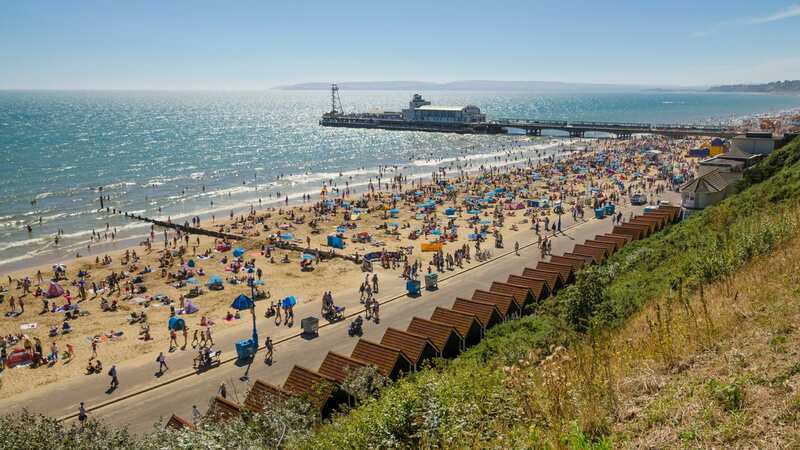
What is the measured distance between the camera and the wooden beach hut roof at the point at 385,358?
1548 cm

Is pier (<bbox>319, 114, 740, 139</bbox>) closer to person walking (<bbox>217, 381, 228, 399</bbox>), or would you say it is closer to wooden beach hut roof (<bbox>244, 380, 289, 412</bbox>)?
person walking (<bbox>217, 381, 228, 399</bbox>)

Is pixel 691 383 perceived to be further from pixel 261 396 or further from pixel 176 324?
pixel 176 324

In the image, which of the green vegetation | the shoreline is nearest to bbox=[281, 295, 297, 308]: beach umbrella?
the green vegetation

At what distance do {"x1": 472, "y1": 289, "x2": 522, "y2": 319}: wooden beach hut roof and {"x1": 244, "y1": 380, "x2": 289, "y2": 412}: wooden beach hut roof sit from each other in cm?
891

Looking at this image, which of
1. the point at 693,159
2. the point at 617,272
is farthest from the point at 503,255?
the point at 693,159

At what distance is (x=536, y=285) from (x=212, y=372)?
41.7ft

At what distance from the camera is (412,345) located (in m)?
16.7

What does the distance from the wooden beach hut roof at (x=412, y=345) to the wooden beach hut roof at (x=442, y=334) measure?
1.18 feet

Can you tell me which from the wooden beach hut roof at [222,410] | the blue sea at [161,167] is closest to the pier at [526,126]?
the blue sea at [161,167]

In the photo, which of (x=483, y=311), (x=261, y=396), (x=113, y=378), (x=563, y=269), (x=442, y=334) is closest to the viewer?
(x=261, y=396)

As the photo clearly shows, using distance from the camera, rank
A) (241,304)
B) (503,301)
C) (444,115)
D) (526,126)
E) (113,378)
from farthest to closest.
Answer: (444,115) < (526,126) < (241,304) < (503,301) < (113,378)

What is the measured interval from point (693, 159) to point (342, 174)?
45878 millimetres

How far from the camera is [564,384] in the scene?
738cm

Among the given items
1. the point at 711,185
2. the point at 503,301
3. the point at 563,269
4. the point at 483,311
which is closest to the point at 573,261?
the point at 563,269
